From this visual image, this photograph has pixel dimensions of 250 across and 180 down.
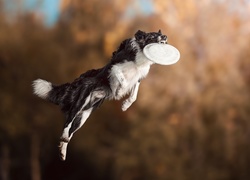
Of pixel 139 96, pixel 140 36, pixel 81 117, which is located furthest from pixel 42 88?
pixel 139 96

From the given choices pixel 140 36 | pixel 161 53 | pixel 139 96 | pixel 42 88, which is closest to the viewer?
pixel 161 53

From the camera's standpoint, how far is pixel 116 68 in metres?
1.69

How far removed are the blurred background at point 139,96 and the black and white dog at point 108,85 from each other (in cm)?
468

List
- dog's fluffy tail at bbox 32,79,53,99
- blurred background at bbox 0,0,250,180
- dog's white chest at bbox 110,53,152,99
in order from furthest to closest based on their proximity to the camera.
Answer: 1. blurred background at bbox 0,0,250,180
2. dog's fluffy tail at bbox 32,79,53,99
3. dog's white chest at bbox 110,53,152,99

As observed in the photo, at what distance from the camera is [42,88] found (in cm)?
197

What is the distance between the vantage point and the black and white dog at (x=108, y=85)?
1.69m

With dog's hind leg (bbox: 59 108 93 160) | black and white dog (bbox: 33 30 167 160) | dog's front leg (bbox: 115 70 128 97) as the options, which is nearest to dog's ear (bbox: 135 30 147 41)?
black and white dog (bbox: 33 30 167 160)

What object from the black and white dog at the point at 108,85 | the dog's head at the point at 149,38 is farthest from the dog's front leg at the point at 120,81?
the dog's head at the point at 149,38

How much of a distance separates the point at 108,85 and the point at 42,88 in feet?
1.20

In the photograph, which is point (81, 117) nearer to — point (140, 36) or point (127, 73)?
point (127, 73)

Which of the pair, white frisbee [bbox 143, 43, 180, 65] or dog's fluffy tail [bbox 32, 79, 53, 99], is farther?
dog's fluffy tail [bbox 32, 79, 53, 99]

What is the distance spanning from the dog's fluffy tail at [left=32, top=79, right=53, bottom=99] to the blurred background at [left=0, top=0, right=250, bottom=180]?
4517mm

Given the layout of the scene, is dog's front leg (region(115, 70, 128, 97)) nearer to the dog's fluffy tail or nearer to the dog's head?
the dog's head

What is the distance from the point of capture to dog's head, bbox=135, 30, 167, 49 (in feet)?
5.47
